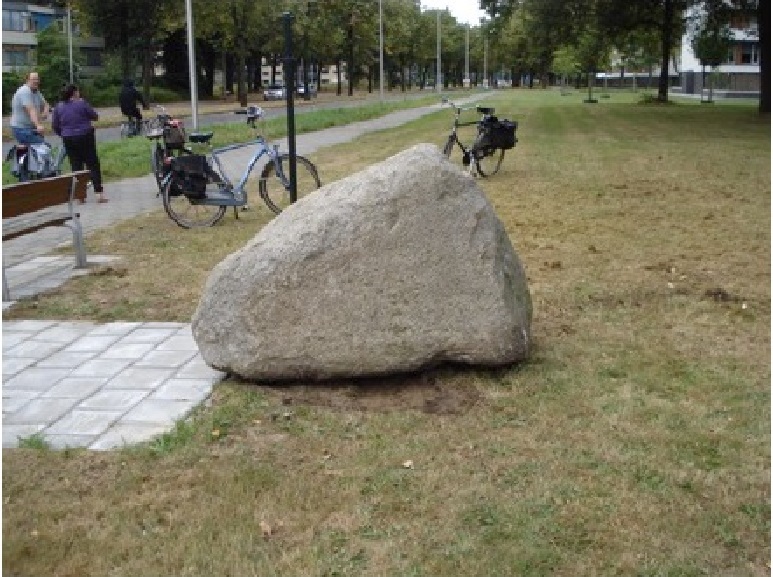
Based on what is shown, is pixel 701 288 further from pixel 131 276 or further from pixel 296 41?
pixel 296 41

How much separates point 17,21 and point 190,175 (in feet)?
207

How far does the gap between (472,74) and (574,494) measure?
420 feet

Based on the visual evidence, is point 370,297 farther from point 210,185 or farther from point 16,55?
point 16,55

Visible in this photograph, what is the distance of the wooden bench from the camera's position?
776cm

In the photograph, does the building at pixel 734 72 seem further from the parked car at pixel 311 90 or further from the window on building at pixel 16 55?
the window on building at pixel 16 55

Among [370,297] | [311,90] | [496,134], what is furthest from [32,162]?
[311,90]

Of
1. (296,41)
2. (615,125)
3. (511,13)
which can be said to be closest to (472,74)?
(296,41)

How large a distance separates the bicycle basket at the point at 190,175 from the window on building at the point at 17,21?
60311mm

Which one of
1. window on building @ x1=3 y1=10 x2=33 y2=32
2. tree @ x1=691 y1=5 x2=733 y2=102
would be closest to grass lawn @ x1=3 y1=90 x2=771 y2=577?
tree @ x1=691 y1=5 x2=733 y2=102

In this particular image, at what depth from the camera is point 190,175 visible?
10586 millimetres

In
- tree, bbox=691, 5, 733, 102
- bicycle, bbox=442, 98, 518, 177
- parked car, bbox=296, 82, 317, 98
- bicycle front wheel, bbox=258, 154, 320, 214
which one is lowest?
bicycle front wheel, bbox=258, 154, 320, 214

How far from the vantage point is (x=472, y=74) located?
12769 centimetres

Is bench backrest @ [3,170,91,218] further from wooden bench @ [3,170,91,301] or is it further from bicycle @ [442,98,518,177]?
bicycle @ [442,98,518,177]

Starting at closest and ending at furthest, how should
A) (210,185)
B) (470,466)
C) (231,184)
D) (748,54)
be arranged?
(470,466), (210,185), (231,184), (748,54)
